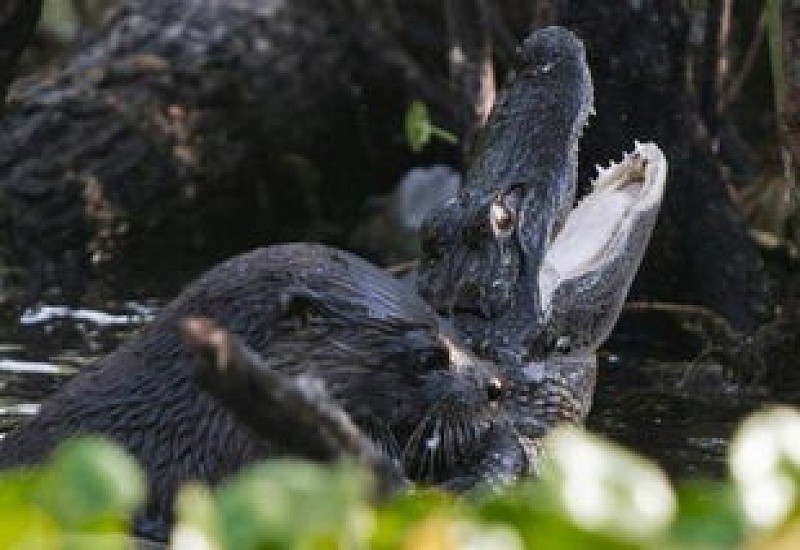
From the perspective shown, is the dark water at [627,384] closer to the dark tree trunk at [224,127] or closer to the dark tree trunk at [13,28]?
the dark tree trunk at [224,127]

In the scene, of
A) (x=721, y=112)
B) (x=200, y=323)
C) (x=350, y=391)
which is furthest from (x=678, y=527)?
(x=721, y=112)

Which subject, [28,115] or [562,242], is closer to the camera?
[562,242]

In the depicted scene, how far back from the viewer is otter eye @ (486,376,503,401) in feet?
15.8

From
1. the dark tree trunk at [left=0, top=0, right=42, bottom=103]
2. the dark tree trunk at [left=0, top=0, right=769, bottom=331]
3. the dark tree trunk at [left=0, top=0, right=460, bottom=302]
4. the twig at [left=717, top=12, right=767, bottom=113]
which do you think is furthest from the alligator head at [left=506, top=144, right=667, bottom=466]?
the dark tree trunk at [left=0, top=0, right=460, bottom=302]

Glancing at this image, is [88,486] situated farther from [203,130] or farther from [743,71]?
[203,130]

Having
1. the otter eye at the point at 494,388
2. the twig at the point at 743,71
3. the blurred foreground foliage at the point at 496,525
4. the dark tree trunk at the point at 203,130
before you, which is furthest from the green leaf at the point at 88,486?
the dark tree trunk at the point at 203,130

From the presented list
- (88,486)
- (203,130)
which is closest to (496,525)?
(88,486)

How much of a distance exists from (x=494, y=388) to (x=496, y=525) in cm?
299

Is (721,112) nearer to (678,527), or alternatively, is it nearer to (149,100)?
(149,100)

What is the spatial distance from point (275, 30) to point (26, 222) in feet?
6.04

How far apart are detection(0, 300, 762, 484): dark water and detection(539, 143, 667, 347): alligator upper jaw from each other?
0.59m

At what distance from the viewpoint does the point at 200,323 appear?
2123 mm

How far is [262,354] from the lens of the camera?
14.2ft

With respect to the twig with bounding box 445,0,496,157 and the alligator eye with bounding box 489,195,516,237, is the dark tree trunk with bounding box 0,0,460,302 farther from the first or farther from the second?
the alligator eye with bounding box 489,195,516,237
